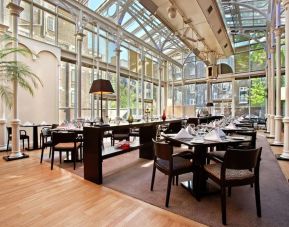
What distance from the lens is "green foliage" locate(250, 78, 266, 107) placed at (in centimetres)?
1295

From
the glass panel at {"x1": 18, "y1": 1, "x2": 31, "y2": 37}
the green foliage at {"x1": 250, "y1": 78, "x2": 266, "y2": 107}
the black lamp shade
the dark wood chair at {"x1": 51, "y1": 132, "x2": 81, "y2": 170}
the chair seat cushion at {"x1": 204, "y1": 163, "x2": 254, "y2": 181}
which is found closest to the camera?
the chair seat cushion at {"x1": 204, "y1": 163, "x2": 254, "y2": 181}

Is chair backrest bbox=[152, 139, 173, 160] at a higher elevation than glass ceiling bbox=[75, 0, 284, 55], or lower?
lower

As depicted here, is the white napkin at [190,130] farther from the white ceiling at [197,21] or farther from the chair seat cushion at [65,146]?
the white ceiling at [197,21]

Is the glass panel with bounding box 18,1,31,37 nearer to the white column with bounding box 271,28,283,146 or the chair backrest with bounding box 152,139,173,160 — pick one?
the chair backrest with bounding box 152,139,173,160

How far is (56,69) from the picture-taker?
7.53m

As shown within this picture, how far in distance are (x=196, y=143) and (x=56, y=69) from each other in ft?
21.5

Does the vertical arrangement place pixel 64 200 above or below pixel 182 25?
below

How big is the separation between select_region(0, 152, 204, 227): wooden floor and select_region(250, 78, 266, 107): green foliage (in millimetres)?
12833

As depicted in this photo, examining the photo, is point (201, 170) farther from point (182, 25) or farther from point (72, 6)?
point (72, 6)

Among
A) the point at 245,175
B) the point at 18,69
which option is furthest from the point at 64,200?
the point at 18,69

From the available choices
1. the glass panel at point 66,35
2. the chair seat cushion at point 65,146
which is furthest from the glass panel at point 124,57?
the chair seat cushion at point 65,146

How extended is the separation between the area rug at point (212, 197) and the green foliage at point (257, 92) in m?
10.1

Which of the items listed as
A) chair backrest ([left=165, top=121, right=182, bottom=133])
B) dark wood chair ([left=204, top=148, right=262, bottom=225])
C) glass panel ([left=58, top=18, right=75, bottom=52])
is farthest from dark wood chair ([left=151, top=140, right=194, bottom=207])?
glass panel ([left=58, top=18, right=75, bottom=52])

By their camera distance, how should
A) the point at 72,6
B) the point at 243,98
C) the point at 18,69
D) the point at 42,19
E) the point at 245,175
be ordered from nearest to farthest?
the point at 245,175
the point at 18,69
the point at 72,6
the point at 42,19
the point at 243,98
